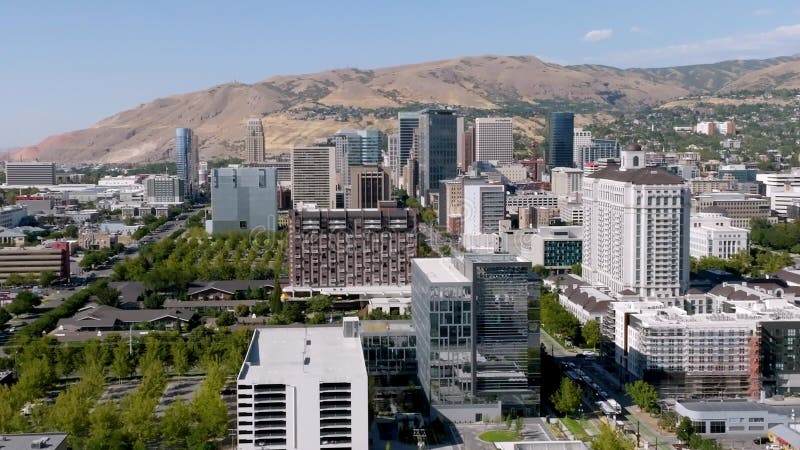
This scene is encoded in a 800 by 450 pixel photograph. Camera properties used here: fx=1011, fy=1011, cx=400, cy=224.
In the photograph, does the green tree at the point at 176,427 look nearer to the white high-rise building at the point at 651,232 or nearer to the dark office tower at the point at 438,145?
the white high-rise building at the point at 651,232

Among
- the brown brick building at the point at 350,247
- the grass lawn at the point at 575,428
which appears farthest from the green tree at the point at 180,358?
the brown brick building at the point at 350,247

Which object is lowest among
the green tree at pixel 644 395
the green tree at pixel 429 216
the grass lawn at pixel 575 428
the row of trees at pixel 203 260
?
the grass lawn at pixel 575 428

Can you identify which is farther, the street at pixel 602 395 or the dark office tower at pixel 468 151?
the dark office tower at pixel 468 151

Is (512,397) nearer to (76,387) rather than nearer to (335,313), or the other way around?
(76,387)

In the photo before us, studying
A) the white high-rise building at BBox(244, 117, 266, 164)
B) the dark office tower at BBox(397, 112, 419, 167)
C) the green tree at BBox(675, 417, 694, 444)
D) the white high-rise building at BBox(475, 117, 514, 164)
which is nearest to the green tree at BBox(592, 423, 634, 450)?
the green tree at BBox(675, 417, 694, 444)

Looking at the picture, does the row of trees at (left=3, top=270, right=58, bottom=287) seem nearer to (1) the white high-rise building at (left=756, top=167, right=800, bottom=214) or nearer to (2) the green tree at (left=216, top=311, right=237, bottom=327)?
(2) the green tree at (left=216, top=311, right=237, bottom=327)

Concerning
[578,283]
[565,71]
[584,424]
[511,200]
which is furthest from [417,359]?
[565,71]

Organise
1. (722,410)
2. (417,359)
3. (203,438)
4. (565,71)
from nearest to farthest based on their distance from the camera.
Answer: (203,438) → (722,410) → (417,359) → (565,71)
